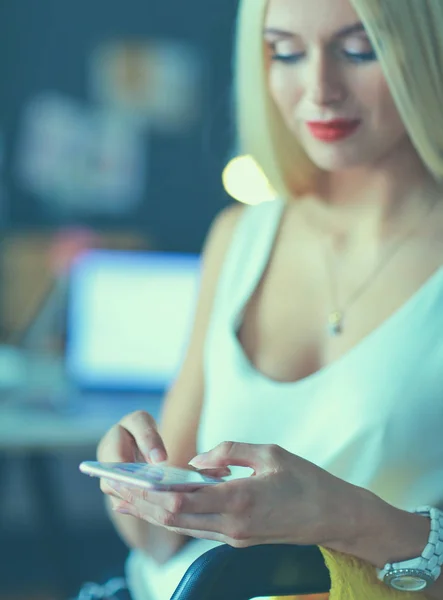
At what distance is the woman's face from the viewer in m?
0.72

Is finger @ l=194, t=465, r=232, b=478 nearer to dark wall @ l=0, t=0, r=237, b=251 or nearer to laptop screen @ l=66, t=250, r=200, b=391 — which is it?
laptop screen @ l=66, t=250, r=200, b=391

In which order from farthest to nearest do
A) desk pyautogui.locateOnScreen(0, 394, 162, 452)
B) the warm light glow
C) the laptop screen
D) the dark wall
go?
1. the dark wall
2. the laptop screen
3. desk pyautogui.locateOnScreen(0, 394, 162, 452)
4. the warm light glow

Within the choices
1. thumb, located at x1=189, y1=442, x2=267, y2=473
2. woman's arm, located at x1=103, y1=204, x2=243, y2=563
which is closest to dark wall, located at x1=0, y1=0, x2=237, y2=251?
woman's arm, located at x1=103, y1=204, x2=243, y2=563

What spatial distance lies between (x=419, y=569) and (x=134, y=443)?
0.78 feet

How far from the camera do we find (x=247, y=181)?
3.99 ft

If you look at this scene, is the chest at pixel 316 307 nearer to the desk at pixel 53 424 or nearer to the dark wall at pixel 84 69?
the desk at pixel 53 424

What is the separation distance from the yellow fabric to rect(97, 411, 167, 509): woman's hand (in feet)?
0.48

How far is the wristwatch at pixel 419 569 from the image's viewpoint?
2.18ft

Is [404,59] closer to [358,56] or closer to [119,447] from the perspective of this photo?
[358,56]

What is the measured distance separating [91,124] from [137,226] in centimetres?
36

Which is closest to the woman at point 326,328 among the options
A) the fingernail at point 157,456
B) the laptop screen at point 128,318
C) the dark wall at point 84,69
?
the fingernail at point 157,456

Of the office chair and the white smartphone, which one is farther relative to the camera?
the office chair

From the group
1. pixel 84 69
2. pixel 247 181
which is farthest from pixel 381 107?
pixel 84 69

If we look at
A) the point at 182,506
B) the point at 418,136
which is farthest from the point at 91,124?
the point at 182,506
